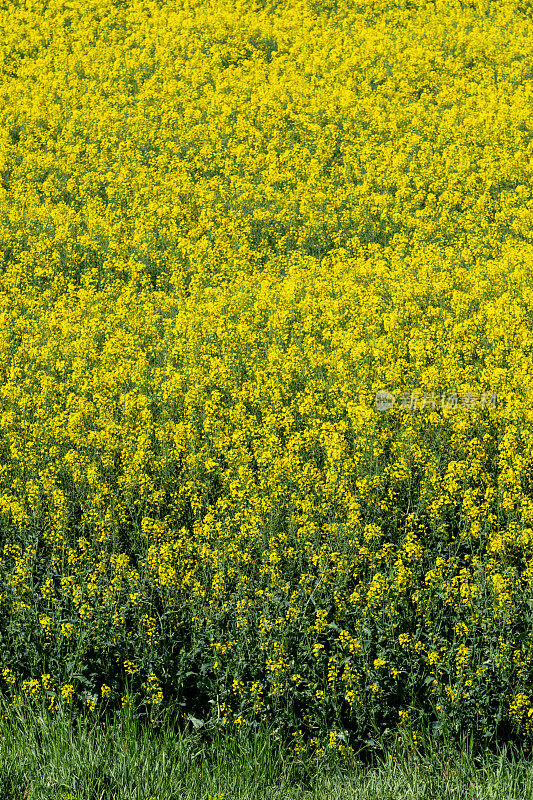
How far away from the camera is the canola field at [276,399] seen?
586 cm

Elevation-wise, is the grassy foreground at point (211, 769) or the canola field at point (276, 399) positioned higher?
the canola field at point (276, 399)

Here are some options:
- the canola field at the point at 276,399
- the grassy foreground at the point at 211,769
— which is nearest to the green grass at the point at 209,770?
the grassy foreground at the point at 211,769

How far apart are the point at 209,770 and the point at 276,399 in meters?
3.56

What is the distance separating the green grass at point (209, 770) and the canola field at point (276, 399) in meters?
0.17

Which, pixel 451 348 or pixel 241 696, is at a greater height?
pixel 451 348

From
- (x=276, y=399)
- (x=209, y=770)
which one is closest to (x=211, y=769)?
(x=209, y=770)

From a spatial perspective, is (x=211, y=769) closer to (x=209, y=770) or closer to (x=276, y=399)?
(x=209, y=770)

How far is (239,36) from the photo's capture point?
18922 millimetres

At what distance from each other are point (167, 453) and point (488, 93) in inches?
403

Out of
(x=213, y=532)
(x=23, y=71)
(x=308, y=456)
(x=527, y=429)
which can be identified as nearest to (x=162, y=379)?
(x=308, y=456)

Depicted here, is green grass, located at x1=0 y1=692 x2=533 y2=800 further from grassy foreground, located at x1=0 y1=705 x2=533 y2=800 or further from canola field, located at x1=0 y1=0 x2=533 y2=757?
canola field, located at x1=0 y1=0 x2=533 y2=757

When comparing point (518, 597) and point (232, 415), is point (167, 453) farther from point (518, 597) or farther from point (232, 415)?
point (518, 597)

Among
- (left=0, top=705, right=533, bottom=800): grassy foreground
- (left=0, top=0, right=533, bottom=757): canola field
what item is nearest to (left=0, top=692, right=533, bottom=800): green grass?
(left=0, top=705, right=533, bottom=800): grassy foreground

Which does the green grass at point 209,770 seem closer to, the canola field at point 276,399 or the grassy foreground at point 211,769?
the grassy foreground at point 211,769
